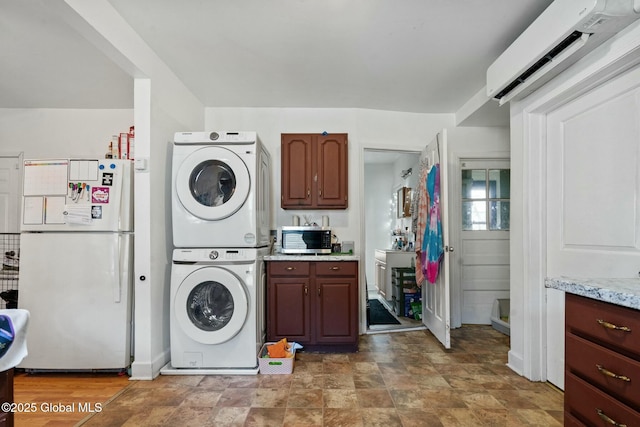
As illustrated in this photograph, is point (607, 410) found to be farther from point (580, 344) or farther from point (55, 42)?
point (55, 42)

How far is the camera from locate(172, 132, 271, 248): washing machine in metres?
2.66

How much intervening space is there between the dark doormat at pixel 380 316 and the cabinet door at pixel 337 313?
113cm

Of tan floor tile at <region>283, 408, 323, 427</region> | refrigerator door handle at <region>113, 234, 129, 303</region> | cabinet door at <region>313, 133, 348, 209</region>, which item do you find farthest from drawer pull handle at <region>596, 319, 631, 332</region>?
refrigerator door handle at <region>113, 234, 129, 303</region>

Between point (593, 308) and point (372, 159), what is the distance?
216 inches

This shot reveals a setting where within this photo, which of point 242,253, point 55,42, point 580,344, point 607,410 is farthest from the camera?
point 242,253

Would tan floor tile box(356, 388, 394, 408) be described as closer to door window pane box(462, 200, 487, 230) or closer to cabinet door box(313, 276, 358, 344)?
cabinet door box(313, 276, 358, 344)

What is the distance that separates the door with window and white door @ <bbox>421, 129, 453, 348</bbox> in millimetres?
700

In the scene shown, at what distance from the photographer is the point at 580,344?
1145 mm

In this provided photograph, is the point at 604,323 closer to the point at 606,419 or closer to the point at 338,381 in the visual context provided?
the point at 606,419

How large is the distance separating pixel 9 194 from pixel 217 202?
2.69m

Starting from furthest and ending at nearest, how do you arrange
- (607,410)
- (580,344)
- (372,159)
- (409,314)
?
(372,159)
(409,314)
(580,344)
(607,410)

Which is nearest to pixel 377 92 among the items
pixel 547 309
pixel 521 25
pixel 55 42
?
pixel 521 25

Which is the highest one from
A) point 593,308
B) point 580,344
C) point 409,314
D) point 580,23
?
point 580,23

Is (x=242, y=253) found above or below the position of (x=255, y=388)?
above
